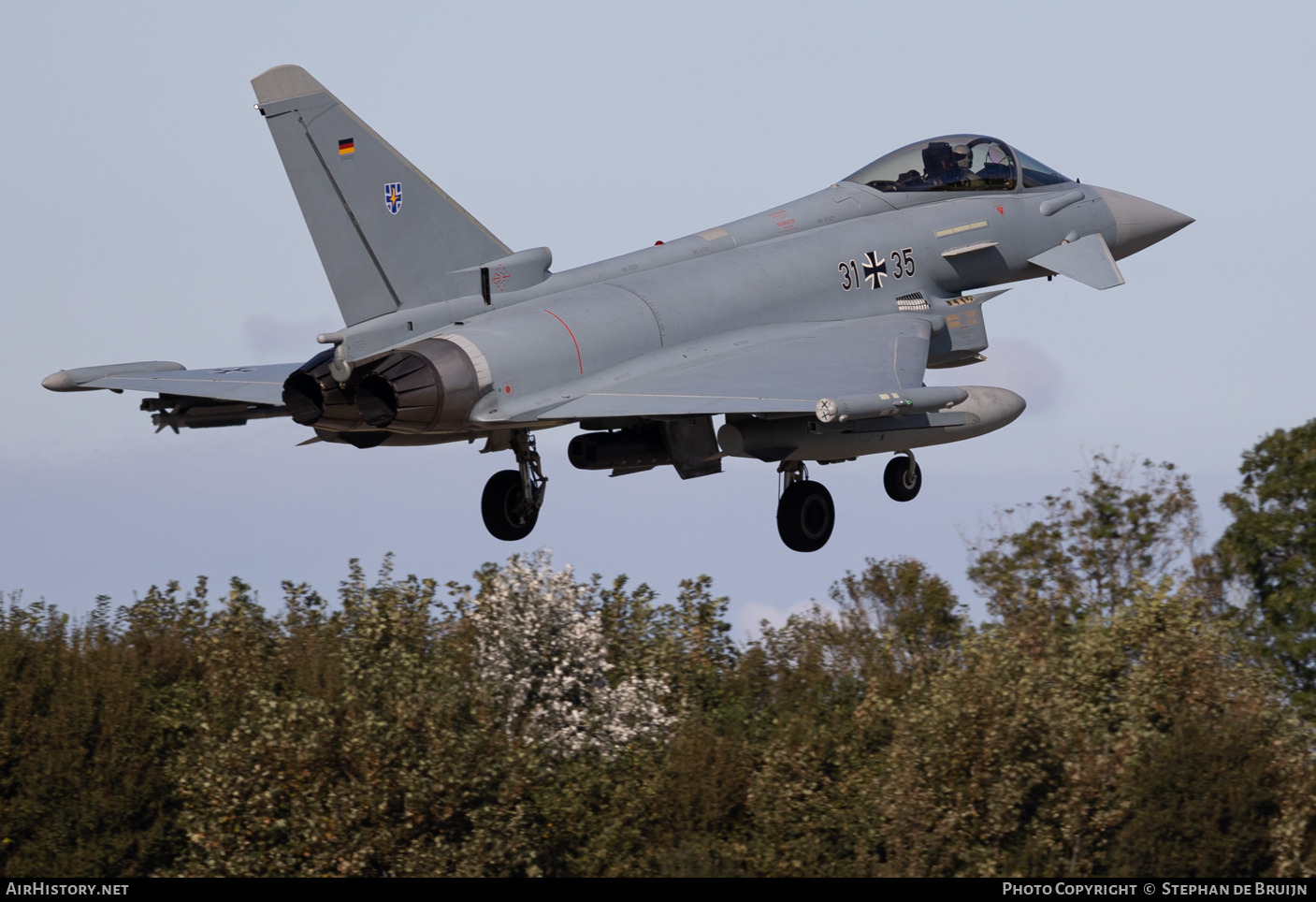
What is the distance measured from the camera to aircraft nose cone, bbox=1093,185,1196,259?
74.8 ft

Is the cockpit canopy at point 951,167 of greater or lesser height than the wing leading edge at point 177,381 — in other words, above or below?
above

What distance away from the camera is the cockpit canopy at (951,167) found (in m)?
21.6

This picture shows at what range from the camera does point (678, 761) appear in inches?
1266

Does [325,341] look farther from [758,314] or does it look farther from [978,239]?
[978,239]

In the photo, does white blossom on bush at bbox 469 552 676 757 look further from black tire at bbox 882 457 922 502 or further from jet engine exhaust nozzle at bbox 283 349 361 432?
jet engine exhaust nozzle at bbox 283 349 361 432

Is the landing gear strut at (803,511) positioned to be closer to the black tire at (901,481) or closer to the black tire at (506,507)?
the black tire at (901,481)

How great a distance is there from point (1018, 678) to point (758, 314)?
59.9 feet

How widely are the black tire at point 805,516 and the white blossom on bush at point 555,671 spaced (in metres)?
16.1

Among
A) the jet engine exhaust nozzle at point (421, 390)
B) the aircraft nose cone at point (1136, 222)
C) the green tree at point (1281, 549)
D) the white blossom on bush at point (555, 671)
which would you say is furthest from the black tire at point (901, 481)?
the green tree at point (1281, 549)

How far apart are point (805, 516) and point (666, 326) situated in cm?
319

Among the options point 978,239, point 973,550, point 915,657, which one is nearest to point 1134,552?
point 973,550

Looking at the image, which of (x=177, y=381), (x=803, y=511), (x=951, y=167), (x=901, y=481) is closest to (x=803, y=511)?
(x=803, y=511)

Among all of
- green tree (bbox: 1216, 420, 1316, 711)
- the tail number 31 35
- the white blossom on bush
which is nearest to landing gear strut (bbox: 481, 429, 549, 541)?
the tail number 31 35

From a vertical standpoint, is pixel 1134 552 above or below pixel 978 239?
below
